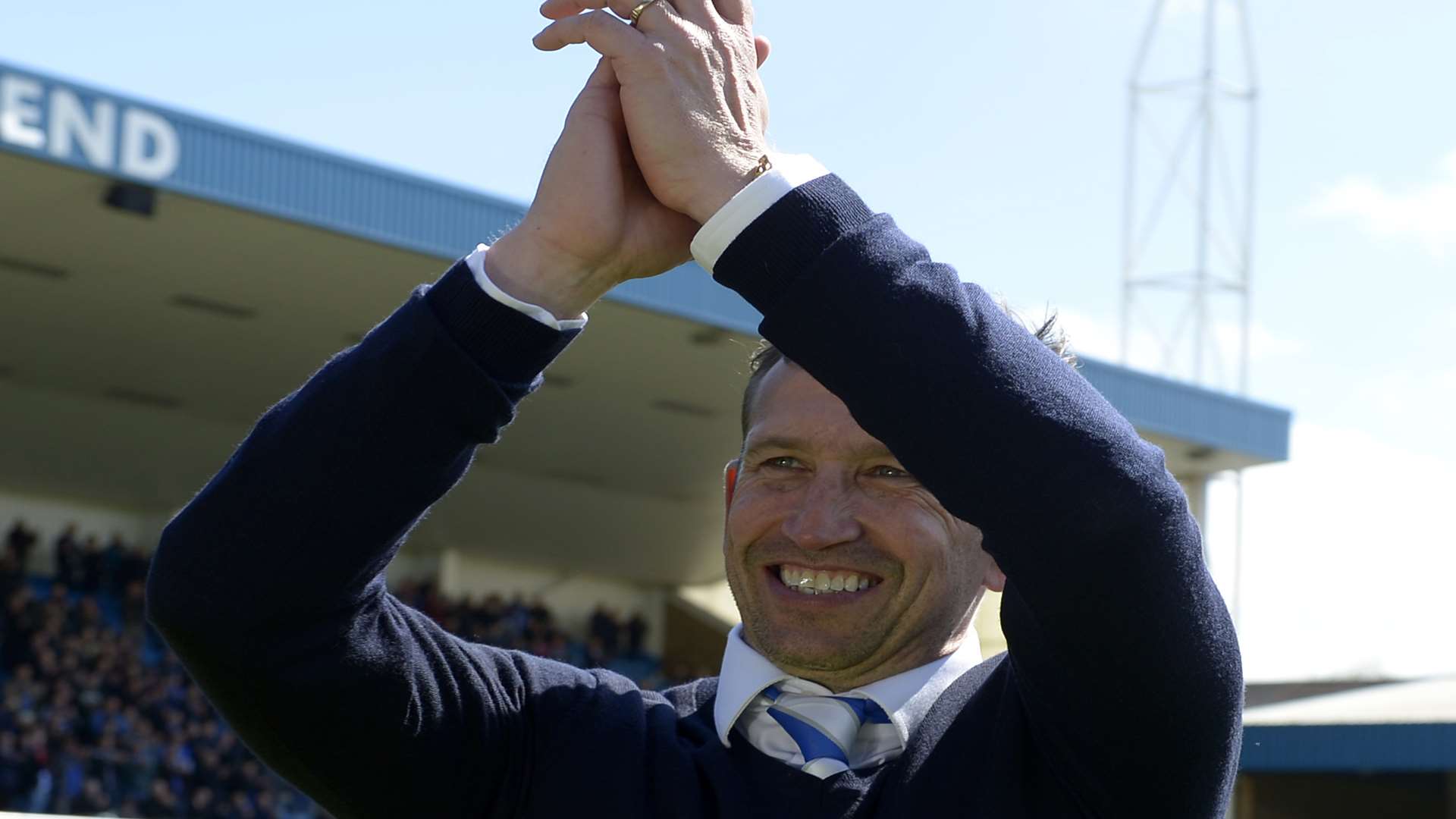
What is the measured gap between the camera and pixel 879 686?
2096mm

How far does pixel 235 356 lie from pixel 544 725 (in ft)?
55.3

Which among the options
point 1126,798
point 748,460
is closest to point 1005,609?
point 1126,798

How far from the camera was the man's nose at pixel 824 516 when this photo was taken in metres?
2.06

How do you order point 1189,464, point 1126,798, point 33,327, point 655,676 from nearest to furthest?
1. point 1126,798
2. point 33,327
3. point 1189,464
4. point 655,676

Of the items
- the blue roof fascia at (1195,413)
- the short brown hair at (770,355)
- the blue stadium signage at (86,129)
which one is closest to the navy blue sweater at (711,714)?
the short brown hair at (770,355)

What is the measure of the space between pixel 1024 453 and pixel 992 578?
1.99ft

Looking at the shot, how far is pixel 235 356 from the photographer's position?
18.3m

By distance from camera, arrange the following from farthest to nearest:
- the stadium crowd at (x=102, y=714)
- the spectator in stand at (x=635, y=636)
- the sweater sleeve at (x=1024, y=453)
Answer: the spectator in stand at (x=635, y=636) → the stadium crowd at (x=102, y=714) → the sweater sleeve at (x=1024, y=453)

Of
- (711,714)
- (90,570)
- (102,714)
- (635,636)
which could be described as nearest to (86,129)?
(102,714)

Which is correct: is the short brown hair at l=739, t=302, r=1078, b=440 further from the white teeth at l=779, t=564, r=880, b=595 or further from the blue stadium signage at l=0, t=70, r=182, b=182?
the blue stadium signage at l=0, t=70, r=182, b=182

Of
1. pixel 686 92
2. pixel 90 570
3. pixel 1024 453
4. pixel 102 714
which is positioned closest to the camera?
pixel 1024 453

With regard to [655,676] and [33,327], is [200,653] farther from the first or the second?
[655,676]

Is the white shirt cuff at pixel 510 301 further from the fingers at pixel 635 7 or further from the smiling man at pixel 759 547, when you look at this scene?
the fingers at pixel 635 7

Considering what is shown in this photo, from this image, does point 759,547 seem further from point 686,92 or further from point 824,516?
point 686,92
